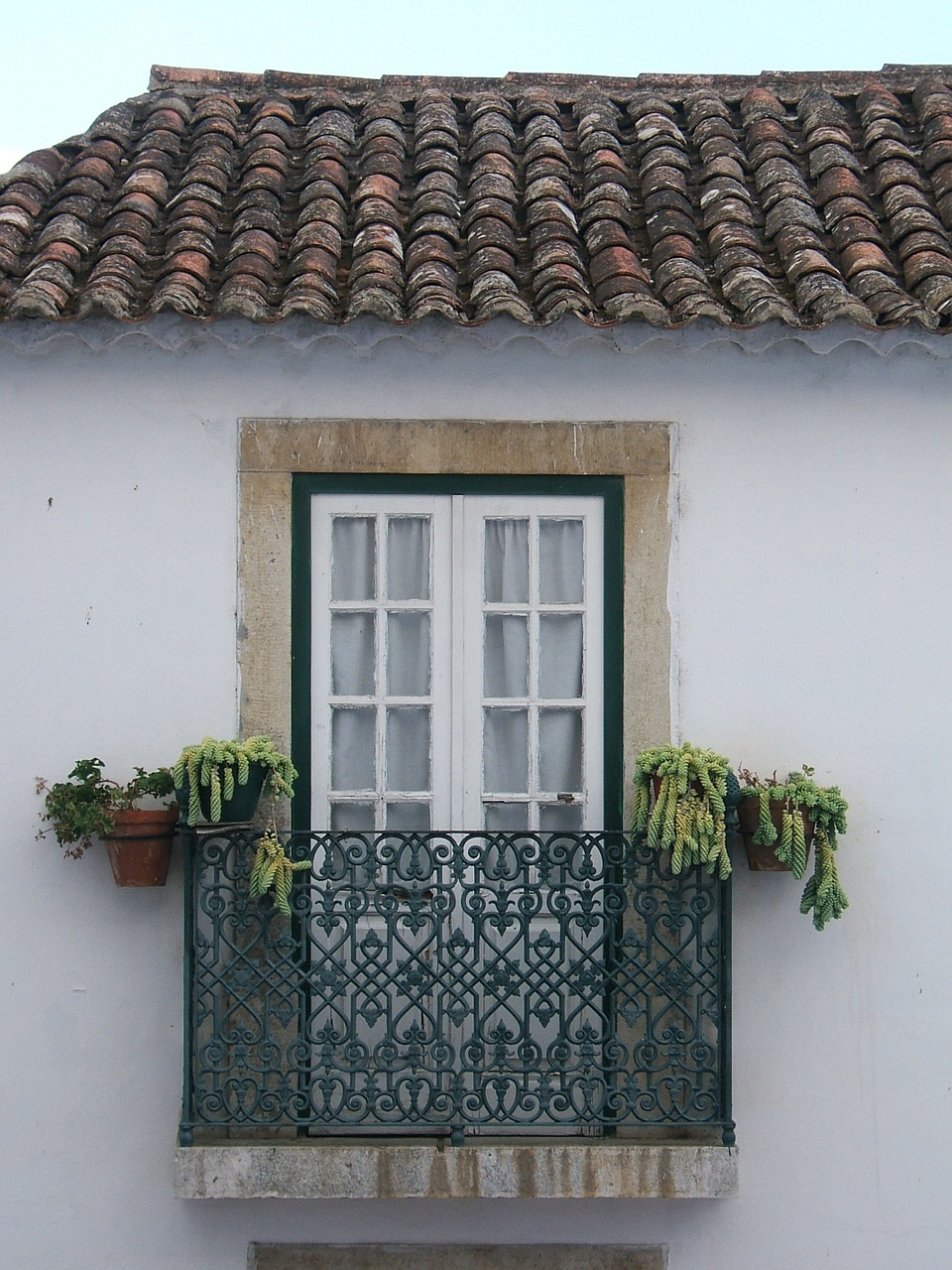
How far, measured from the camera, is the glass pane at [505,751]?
5781 mm

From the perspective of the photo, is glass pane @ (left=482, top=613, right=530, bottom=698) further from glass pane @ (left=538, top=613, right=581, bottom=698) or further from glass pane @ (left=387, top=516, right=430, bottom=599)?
glass pane @ (left=387, top=516, right=430, bottom=599)

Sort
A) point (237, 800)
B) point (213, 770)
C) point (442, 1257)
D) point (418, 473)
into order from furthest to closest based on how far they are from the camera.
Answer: point (418, 473), point (442, 1257), point (237, 800), point (213, 770)

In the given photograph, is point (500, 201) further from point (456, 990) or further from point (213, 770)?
point (456, 990)

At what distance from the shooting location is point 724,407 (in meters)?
5.80

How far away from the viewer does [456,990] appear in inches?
223

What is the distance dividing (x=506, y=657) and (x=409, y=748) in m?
0.51

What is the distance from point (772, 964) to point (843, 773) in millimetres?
760

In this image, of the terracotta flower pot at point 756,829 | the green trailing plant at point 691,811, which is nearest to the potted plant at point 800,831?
the terracotta flower pot at point 756,829

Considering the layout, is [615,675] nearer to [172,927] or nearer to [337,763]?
[337,763]

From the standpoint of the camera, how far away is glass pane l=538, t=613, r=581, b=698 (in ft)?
19.0

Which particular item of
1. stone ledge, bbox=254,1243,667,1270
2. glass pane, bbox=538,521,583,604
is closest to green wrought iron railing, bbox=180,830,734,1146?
stone ledge, bbox=254,1243,667,1270

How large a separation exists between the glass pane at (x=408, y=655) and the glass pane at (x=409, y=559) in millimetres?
91

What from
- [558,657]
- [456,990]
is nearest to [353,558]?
[558,657]

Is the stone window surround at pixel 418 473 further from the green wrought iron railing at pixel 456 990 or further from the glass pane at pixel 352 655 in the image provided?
the green wrought iron railing at pixel 456 990
